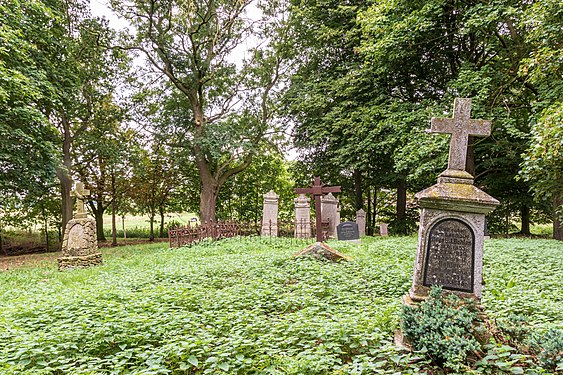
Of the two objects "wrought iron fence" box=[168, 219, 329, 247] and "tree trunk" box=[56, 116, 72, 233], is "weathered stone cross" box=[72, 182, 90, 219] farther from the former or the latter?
"tree trunk" box=[56, 116, 72, 233]

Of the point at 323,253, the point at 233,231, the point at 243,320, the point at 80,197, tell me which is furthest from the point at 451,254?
the point at 233,231

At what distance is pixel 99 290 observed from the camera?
565 centimetres

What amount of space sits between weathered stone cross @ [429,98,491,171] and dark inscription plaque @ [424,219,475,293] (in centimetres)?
95

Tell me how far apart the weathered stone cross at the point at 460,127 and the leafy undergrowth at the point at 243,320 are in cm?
206

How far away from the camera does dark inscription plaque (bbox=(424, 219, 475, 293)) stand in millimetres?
4145

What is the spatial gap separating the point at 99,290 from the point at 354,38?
15752mm

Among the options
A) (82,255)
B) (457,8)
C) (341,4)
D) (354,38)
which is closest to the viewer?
(82,255)

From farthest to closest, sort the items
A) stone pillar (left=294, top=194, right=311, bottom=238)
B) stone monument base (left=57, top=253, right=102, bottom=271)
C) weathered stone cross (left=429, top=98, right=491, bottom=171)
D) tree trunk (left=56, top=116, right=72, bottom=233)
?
tree trunk (left=56, top=116, right=72, bottom=233), stone pillar (left=294, top=194, right=311, bottom=238), stone monument base (left=57, top=253, right=102, bottom=271), weathered stone cross (left=429, top=98, right=491, bottom=171)

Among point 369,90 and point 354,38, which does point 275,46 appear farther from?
point 369,90

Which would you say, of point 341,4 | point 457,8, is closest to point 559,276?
point 457,8

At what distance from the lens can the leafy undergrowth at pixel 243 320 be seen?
2936 mm

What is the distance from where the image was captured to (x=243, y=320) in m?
4.00

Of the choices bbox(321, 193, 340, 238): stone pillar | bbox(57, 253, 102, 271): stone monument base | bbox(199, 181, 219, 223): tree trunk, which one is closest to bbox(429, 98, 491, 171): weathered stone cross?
bbox(57, 253, 102, 271): stone monument base

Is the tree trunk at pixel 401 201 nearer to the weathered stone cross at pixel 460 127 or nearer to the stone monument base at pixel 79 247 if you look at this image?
the weathered stone cross at pixel 460 127
